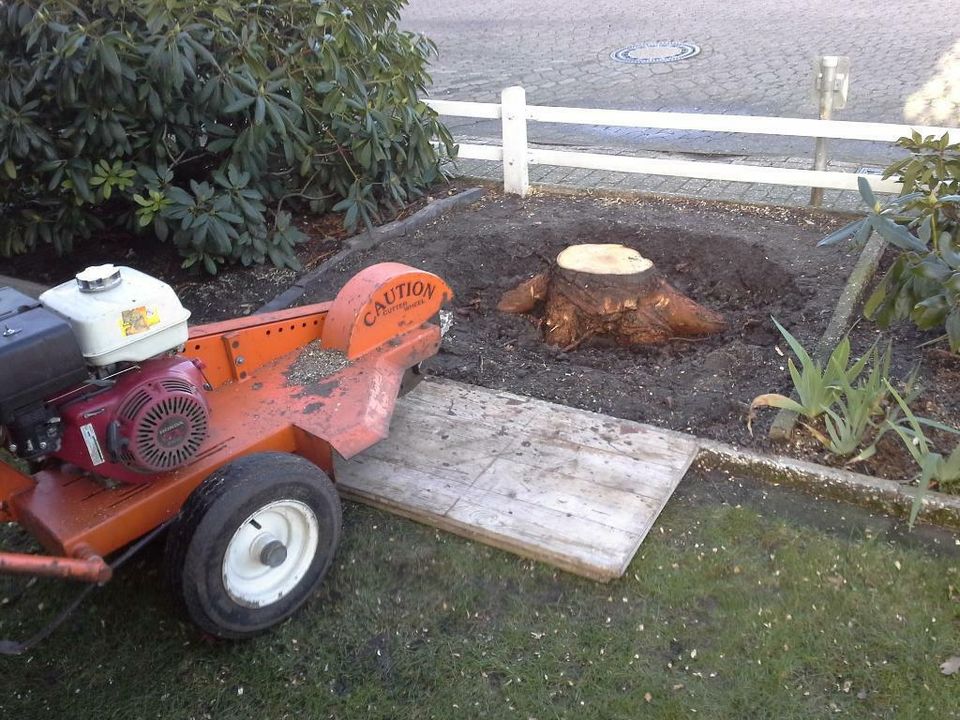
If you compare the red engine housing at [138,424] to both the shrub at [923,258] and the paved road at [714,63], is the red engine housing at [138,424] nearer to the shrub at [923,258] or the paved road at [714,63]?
the shrub at [923,258]

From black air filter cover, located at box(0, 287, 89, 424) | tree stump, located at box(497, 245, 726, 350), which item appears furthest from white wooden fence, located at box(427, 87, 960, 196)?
black air filter cover, located at box(0, 287, 89, 424)

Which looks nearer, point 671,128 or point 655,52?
point 671,128

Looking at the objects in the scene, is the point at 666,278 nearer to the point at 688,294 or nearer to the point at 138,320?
the point at 688,294

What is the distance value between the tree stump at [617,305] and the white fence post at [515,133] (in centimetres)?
→ 188

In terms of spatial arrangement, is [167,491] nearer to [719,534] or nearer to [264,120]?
[719,534]

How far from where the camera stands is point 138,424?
251 cm

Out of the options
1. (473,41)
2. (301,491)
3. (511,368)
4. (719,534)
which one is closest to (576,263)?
(511,368)

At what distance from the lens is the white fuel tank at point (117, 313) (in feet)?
7.97

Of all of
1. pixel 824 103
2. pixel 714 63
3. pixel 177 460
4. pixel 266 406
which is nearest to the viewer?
pixel 177 460

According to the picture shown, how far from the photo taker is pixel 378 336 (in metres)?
3.42

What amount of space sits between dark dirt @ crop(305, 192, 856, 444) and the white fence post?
0.22 m

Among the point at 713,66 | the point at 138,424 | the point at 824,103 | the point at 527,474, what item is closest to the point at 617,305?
Answer: the point at 527,474

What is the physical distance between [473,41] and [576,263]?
1004cm

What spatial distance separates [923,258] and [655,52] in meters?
8.70
